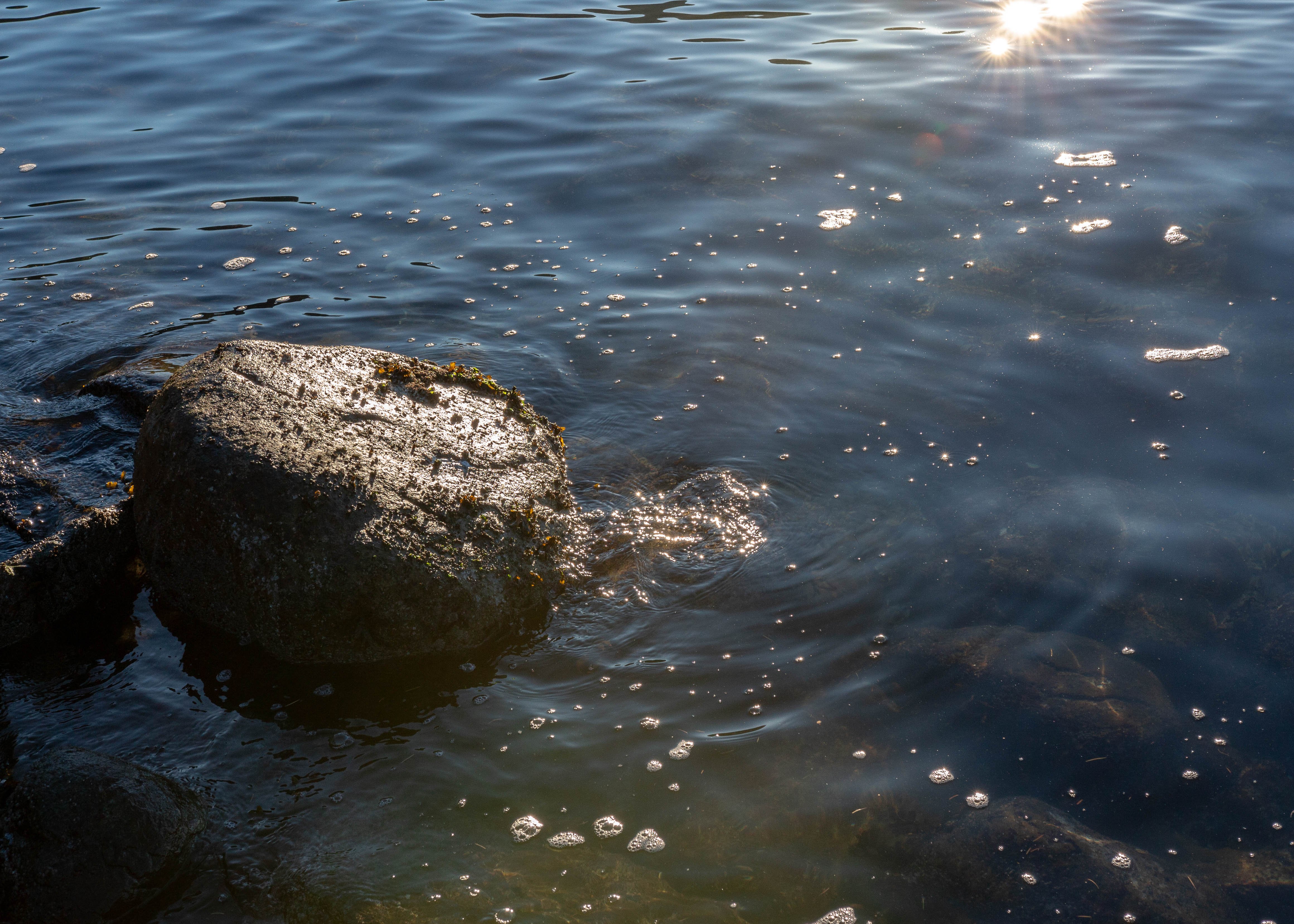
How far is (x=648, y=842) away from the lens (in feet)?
14.8

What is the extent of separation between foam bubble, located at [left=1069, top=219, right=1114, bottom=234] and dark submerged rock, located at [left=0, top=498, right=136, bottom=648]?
8.74m

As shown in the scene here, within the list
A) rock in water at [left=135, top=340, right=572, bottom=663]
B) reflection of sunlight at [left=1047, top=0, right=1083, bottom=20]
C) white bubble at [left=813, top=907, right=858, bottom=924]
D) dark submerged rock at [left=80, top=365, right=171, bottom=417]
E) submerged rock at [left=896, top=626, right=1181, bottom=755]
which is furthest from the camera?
reflection of sunlight at [left=1047, top=0, right=1083, bottom=20]

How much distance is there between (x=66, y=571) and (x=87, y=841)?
6.74ft

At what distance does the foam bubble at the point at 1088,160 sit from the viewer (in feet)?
35.1

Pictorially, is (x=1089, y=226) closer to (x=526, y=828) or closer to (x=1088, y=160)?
(x=1088, y=160)

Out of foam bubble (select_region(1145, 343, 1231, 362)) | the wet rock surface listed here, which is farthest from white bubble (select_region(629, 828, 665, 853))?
foam bubble (select_region(1145, 343, 1231, 362))

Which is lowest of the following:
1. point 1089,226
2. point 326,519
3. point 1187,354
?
point 1187,354

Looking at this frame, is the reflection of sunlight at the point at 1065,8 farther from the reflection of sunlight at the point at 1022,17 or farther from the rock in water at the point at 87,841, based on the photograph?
the rock in water at the point at 87,841

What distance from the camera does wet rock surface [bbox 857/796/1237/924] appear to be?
4207 mm

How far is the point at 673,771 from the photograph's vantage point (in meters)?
4.83

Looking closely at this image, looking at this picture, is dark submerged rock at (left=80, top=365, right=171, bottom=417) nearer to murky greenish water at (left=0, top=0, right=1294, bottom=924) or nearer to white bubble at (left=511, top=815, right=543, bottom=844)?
murky greenish water at (left=0, top=0, right=1294, bottom=924)

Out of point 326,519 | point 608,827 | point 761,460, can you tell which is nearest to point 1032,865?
point 608,827

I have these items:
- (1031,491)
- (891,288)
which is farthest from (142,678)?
(891,288)

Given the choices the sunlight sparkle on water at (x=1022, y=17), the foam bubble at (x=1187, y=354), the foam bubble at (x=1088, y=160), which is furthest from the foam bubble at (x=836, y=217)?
the sunlight sparkle on water at (x=1022, y=17)
